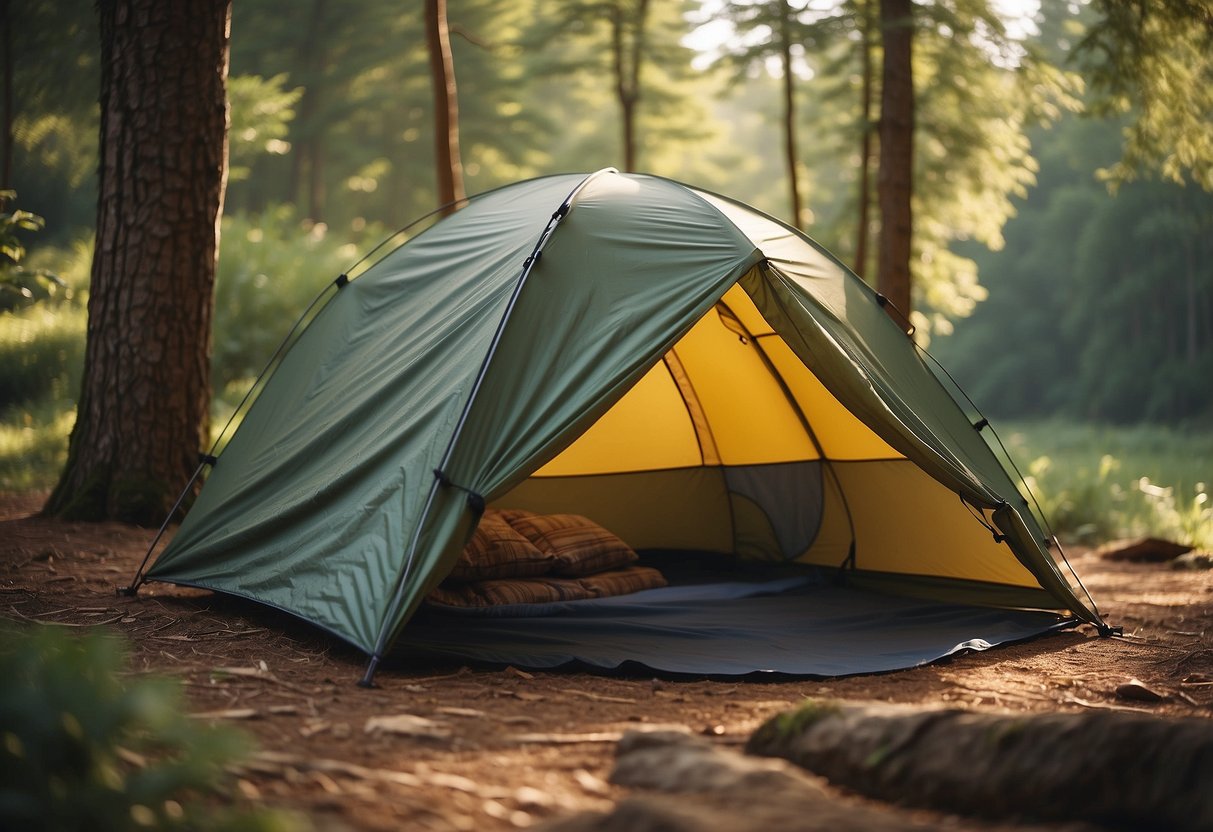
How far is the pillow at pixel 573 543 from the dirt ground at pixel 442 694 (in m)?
1.20

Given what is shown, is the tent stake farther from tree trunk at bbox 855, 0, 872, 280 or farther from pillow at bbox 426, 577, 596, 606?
tree trunk at bbox 855, 0, 872, 280

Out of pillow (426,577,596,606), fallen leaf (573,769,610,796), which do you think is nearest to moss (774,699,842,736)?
fallen leaf (573,769,610,796)

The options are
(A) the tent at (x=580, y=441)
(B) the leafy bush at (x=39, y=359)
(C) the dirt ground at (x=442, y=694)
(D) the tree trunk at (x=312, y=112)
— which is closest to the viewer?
(C) the dirt ground at (x=442, y=694)

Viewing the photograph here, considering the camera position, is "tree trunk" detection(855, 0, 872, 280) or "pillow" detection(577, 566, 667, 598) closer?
"pillow" detection(577, 566, 667, 598)

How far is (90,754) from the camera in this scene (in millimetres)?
1831

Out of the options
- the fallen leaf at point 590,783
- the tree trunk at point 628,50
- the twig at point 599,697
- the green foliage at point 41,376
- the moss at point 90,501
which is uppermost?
the tree trunk at point 628,50

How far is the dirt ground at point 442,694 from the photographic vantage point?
225 cm

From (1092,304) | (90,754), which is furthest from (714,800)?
(1092,304)

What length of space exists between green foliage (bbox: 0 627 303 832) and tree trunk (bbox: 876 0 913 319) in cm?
657

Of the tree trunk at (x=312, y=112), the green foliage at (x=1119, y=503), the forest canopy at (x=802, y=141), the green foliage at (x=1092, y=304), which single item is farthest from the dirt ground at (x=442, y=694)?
the green foliage at (x=1092, y=304)

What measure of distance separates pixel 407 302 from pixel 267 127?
9358 mm

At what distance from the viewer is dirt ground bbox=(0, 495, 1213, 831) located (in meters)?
2.25

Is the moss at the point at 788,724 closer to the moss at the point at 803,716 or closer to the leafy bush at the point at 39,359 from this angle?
the moss at the point at 803,716

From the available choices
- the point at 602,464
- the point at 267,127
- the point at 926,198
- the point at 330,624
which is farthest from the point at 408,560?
the point at 267,127
